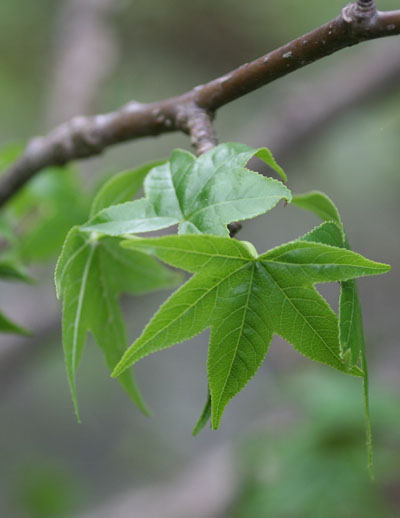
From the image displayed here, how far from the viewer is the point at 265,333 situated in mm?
487

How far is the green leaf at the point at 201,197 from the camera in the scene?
0.48 metres

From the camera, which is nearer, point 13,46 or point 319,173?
point 13,46

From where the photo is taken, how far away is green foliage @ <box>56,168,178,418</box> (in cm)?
56

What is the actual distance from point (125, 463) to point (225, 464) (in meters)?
1.28

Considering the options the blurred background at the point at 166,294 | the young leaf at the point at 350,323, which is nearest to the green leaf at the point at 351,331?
the young leaf at the point at 350,323

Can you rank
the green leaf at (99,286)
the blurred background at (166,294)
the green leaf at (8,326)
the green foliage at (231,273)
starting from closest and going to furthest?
1. the green foliage at (231,273)
2. the green leaf at (99,286)
3. the green leaf at (8,326)
4. the blurred background at (166,294)

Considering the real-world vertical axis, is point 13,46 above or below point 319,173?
above

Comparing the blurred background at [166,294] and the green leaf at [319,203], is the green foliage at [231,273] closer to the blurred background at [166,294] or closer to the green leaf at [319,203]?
the green leaf at [319,203]

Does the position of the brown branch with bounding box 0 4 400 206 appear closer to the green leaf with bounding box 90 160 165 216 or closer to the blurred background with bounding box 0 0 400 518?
the green leaf with bounding box 90 160 165 216

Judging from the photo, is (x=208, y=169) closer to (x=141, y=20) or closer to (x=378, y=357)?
(x=378, y=357)

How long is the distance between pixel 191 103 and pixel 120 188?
0.41ft

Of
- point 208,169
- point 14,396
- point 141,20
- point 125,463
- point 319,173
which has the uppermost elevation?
point 141,20

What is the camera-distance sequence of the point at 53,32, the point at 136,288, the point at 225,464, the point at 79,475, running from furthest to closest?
the point at 79,475 → the point at 53,32 → the point at 225,464 → the point at 136,288

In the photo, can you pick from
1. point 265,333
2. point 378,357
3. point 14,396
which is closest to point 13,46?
point 14,396
